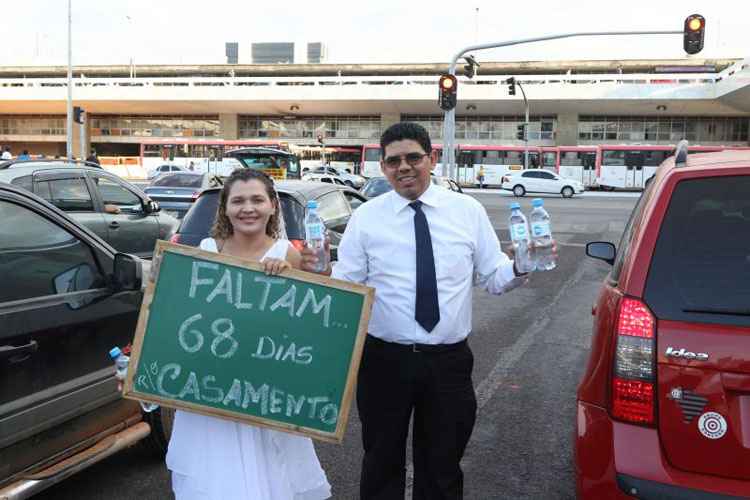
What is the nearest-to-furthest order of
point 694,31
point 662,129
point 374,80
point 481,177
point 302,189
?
point 302,189 → point 694,31 → point 481,177 → point 662,129 → point 374,80

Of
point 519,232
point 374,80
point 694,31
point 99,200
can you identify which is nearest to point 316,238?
point 519,232

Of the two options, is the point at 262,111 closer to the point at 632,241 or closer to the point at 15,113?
the point at 15,113

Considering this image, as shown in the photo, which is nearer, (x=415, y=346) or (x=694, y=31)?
Result: (x=415, y=346)

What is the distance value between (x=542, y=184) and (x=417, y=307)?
1427 inches

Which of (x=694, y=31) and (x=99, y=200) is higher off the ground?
(x=694, y=31)

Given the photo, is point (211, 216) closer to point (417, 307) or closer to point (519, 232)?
point (417, 307)

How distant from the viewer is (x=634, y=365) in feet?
8.02

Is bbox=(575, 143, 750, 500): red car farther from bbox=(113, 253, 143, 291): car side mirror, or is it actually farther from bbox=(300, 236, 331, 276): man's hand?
Result: bbox=(113, 253, 143, 291): car side mirror

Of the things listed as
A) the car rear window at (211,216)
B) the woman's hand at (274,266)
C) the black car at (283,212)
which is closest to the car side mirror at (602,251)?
the woman's hand at (274,266)

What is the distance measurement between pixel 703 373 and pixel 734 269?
422 mm

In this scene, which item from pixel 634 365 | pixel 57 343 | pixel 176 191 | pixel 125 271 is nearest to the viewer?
pixel 634 365

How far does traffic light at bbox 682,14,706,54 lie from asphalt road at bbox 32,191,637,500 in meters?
11.6

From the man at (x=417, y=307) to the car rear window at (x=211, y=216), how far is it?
3.61m

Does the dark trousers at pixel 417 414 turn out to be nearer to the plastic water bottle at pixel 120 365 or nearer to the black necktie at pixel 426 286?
the black necktie at pixel 426 286
